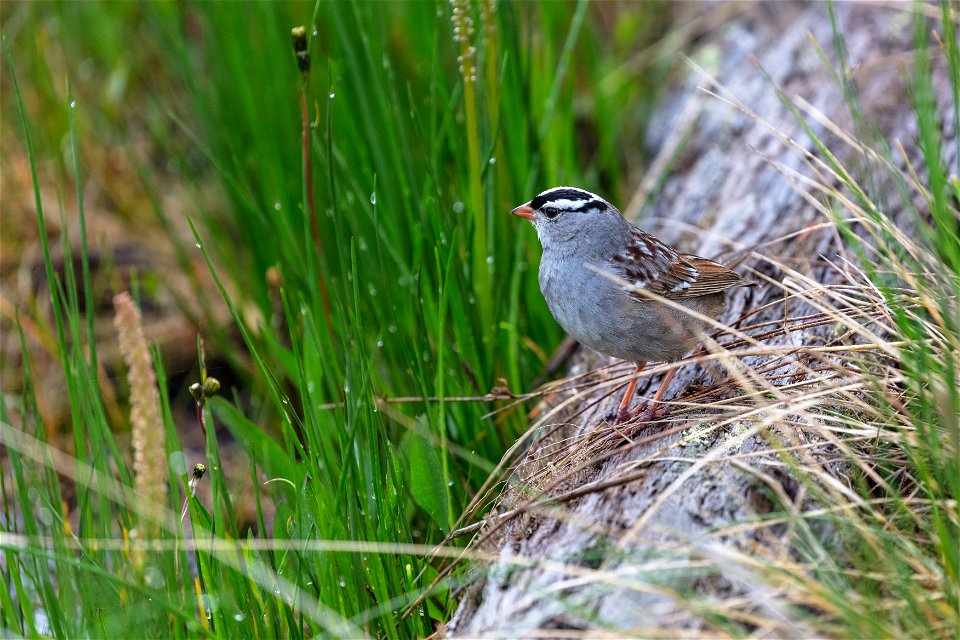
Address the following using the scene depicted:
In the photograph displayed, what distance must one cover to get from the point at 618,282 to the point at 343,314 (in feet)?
3.08

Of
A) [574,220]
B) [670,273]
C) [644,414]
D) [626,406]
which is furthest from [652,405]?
[574,220]

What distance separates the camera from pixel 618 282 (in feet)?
10.8

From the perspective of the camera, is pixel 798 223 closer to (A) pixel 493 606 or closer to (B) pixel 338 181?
(B) pixel 338 181

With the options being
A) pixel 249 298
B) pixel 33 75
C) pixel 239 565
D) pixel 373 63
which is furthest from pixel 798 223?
pixel 33 75

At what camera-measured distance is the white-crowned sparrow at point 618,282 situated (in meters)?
3.25

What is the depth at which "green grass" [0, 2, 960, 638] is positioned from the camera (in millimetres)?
2441

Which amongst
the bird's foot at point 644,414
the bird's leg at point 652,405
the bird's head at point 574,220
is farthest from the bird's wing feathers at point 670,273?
the bird's foot at point 644,414

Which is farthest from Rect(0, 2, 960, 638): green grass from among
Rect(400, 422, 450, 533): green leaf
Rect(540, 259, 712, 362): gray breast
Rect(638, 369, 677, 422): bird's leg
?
Rect(638, 369, 677, 422): bird's leg

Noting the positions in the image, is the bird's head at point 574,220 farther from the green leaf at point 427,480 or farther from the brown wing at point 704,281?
the green leaf at point 427,480

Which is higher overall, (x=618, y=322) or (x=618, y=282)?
(x=618, y=282)

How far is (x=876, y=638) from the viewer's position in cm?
184

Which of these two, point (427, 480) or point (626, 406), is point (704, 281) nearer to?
point (626, 406)

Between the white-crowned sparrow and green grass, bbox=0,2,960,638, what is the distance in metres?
0.35

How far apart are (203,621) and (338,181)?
1.85 meters
